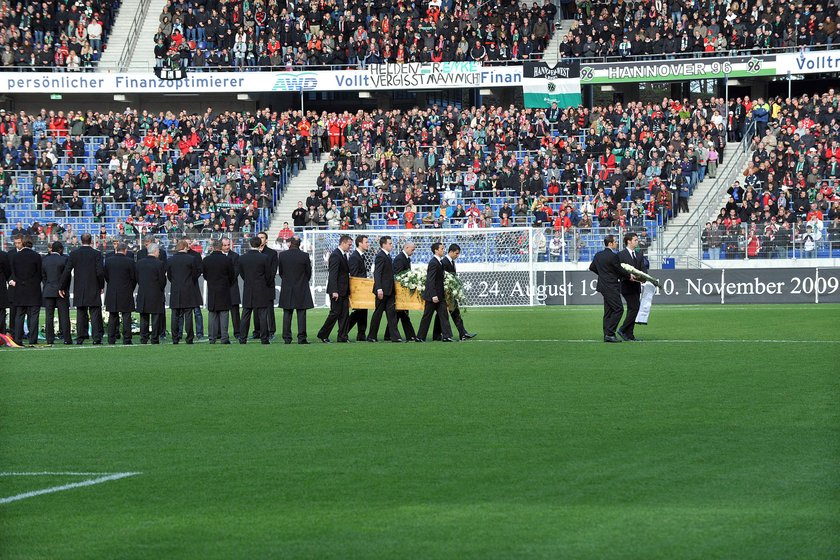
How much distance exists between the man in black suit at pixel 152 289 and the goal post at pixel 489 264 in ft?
42.4

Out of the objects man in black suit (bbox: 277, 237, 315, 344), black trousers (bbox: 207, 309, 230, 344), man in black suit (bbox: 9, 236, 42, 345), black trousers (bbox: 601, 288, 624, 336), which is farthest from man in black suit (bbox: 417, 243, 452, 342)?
man in black suit (bbox: 9, 236, 42, 345)

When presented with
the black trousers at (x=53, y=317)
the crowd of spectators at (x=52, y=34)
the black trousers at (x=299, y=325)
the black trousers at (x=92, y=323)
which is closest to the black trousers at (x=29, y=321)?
the black trousers at (x=53, y=317)

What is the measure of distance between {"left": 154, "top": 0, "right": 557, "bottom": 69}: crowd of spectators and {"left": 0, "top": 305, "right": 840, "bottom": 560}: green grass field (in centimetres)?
3302

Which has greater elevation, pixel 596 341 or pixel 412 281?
pixel 412 281

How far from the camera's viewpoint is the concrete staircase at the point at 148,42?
5319 cm

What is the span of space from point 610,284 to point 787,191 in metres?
19.0

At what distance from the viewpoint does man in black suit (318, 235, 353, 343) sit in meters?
23.8

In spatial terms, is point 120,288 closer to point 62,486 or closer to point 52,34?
point 62,486

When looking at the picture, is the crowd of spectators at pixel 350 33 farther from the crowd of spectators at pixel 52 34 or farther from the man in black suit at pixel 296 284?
the man in black suit at pixel 296 284

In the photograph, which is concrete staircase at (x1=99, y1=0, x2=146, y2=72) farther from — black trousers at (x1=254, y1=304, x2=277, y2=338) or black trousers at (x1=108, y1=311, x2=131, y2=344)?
black trousers at (x1=254, y1=304, x2=277, y2=338)

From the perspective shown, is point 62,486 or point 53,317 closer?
point 62,486

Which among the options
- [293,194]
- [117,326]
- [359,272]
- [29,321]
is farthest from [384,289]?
[293,194]

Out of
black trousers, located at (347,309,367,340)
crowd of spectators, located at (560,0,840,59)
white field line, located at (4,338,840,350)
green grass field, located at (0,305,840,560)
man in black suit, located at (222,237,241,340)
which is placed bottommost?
white field line, located at (4,338,840,350)

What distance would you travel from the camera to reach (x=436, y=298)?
76.8ft
